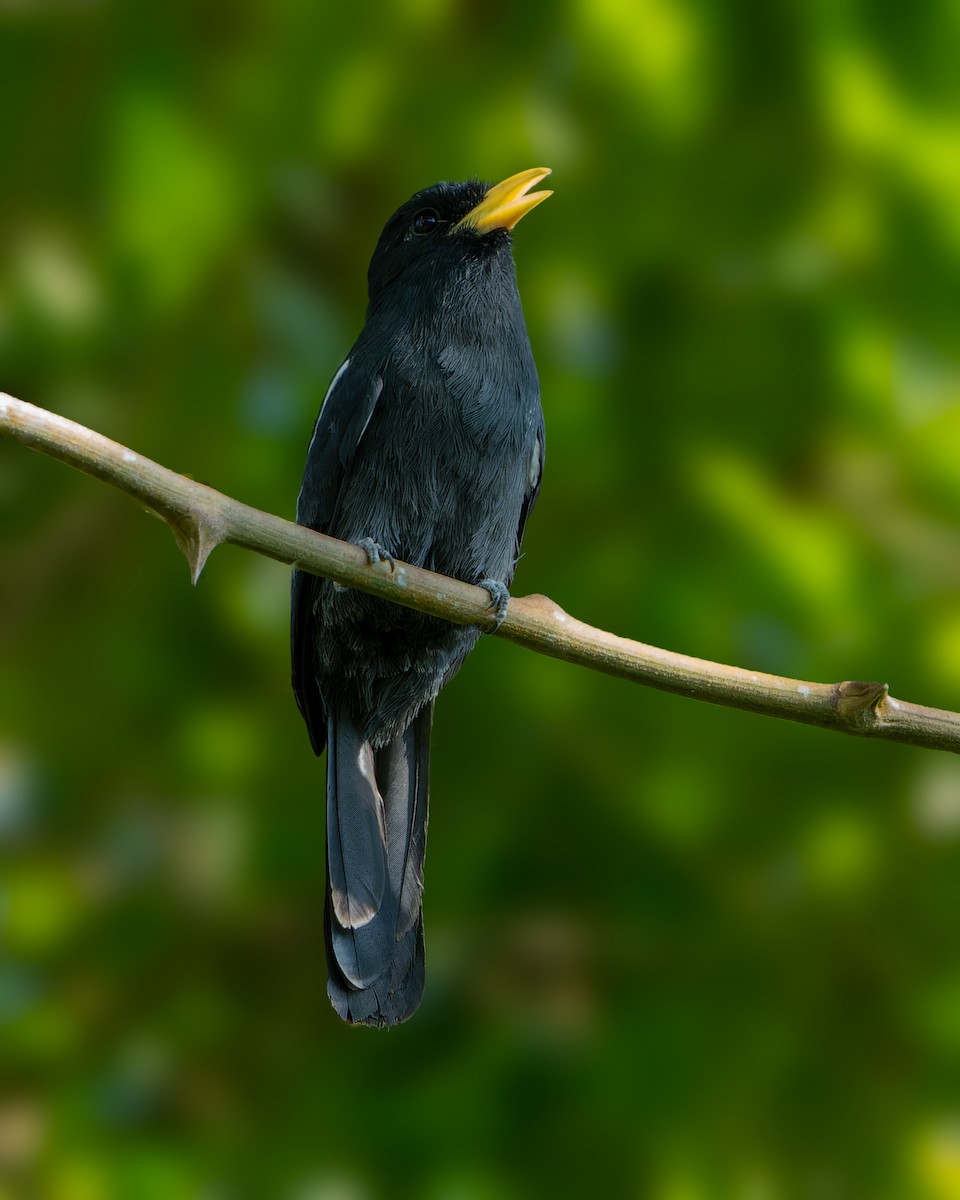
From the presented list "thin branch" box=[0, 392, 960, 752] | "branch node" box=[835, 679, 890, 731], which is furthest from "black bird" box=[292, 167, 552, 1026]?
"branch node" box=[835, 679, 890, 731]

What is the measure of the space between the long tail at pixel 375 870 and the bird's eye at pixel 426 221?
1.20 meters

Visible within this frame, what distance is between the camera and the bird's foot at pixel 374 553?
2.62 meters

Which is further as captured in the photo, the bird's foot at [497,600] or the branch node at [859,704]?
the bird's foot at [497,600]

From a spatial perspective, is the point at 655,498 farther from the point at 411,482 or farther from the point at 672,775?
the point at 411,482

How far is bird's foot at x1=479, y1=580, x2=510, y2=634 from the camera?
2.67m

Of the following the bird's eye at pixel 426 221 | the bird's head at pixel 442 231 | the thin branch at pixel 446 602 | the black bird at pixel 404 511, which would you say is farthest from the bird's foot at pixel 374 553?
the bird's eye at pixel 426 221

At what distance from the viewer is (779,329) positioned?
441cm

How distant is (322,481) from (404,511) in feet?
0.95

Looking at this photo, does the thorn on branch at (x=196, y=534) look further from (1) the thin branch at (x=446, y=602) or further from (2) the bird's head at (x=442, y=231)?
(2) the bird's head at (x=442, y=231)

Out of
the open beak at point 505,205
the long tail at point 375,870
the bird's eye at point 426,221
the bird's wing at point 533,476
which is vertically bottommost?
the long tail at point 375,870

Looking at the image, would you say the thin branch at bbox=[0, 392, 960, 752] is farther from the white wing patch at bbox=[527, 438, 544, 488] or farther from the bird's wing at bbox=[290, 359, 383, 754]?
the white wing patch at bbox=[527, 438, 544, 488]

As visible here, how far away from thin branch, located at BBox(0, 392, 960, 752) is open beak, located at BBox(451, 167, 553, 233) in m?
1.00

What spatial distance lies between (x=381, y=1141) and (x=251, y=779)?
3.77 ft

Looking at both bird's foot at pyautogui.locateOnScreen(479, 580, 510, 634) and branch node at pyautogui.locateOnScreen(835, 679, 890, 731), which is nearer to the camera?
branch node at pyautogui.locateOnScreen(835, 679, 890, 731)
